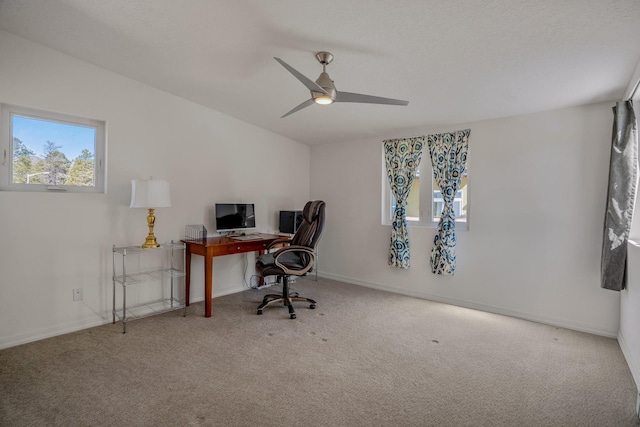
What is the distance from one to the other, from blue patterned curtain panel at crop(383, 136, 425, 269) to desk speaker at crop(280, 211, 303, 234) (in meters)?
1.36

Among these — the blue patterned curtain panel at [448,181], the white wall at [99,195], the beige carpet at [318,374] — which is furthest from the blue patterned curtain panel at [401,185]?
the white wall at [99,195]

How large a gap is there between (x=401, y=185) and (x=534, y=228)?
61.7 inches

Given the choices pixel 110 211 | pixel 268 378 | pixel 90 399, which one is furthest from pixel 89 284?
pixel 268 378

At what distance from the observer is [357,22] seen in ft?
7.14

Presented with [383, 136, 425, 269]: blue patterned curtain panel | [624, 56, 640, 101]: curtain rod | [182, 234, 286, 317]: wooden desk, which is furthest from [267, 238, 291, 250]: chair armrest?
[624, 56, 640, 101]: curtain rod

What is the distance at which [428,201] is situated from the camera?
4.27 metres

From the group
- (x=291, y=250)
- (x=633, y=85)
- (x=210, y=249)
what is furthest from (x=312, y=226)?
(x=633, y=85)

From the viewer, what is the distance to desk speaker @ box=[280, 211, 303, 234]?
15.6ft

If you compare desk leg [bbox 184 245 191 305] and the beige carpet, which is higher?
desk leg [bbox 184 245 191 305]

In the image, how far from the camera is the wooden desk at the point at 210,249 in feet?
11.3

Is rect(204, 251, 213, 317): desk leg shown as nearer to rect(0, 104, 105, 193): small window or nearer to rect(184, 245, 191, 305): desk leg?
rect(184, 245, 191, 305): desk leg

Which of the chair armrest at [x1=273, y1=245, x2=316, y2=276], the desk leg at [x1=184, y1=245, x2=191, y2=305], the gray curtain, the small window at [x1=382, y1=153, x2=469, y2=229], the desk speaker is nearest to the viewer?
the gray curtain

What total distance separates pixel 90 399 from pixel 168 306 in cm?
173

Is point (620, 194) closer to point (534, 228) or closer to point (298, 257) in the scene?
point (534, 228)
